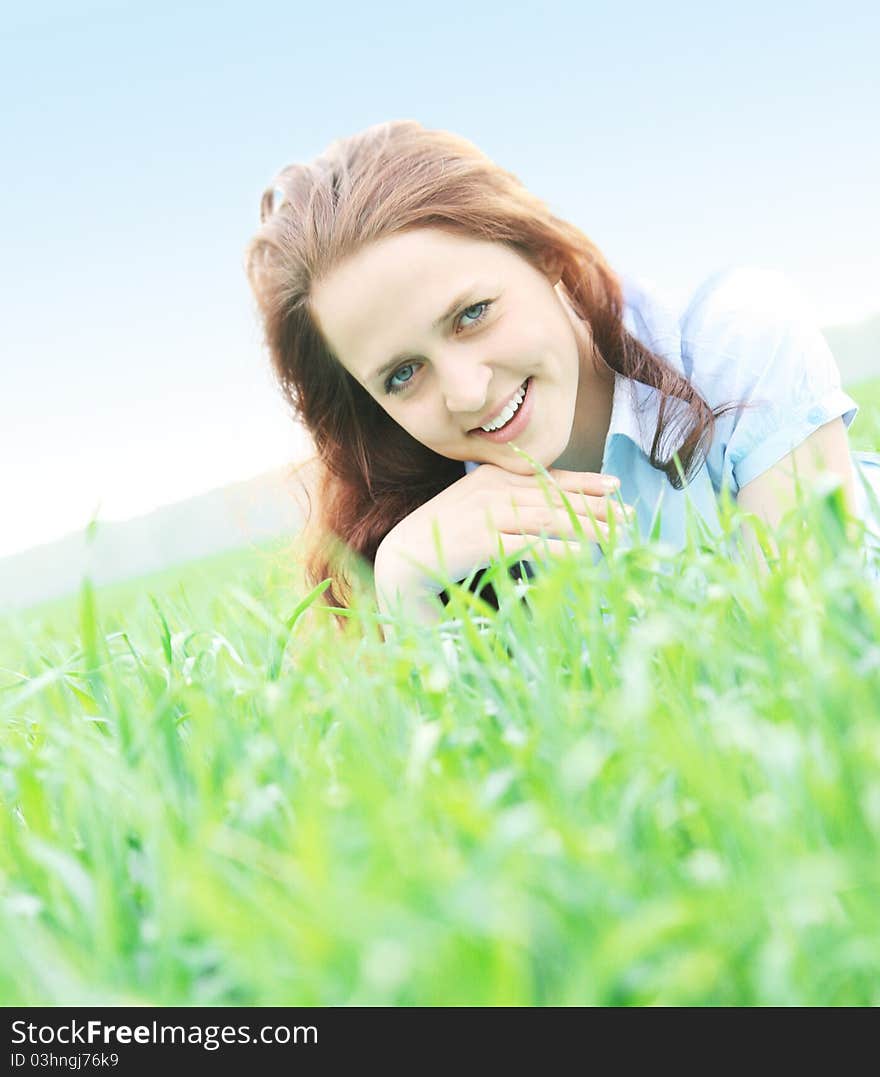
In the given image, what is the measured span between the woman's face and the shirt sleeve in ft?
1.10

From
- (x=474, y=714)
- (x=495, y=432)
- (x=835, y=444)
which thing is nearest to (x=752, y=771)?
(x=474, y=714)

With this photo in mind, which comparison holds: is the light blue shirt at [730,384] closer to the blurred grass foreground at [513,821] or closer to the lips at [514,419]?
the lips at [514,419]

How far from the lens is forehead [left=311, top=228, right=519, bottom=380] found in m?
1.99

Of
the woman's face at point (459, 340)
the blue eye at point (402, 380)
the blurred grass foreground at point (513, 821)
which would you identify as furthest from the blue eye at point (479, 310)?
the blurred grass foreground at point (513, 821)

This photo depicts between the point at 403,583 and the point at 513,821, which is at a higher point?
the point at 403,583

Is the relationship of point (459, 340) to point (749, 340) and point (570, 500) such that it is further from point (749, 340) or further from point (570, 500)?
point (749, 340)

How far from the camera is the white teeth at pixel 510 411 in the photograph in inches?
82.3

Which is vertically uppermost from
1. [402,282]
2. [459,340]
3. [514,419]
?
[402,282]

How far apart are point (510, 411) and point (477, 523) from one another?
9.5 inches

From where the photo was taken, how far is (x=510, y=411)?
2096 mm

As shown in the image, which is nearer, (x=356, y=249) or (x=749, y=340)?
(x=356, y=249)

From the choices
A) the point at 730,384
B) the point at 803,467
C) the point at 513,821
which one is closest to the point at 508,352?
the point at 730,384

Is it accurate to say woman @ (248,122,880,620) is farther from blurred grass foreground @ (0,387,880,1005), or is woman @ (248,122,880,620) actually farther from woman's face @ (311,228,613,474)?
blurred grass foreground @ (0,387,880,1005)
